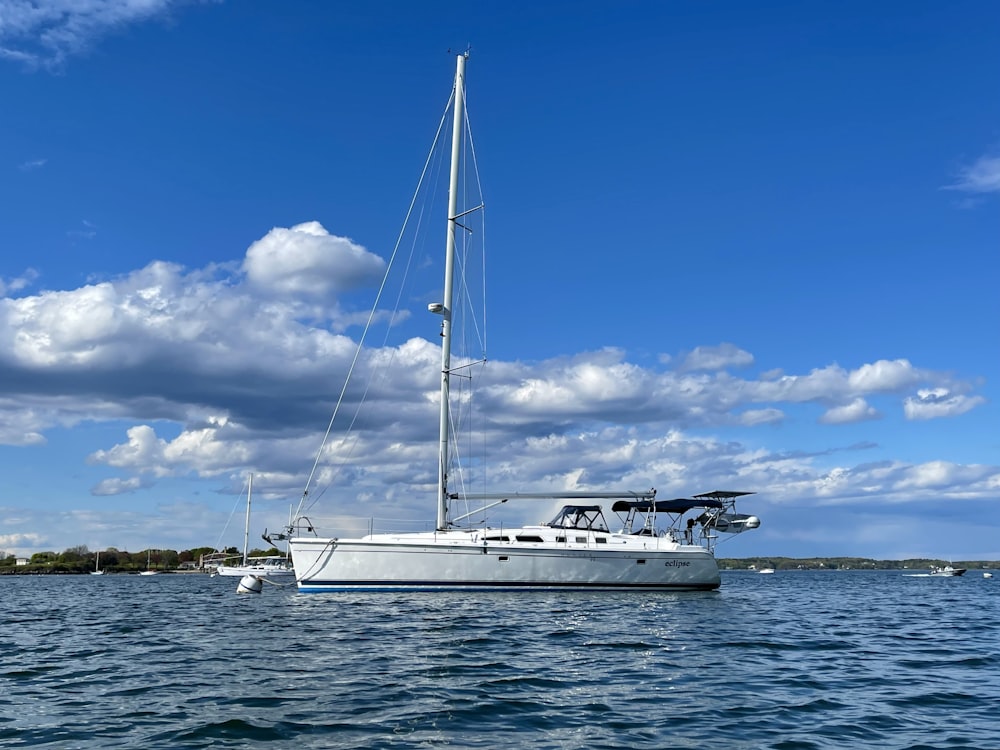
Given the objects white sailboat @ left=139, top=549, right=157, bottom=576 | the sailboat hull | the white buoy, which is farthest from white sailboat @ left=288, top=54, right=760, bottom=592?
white sailboat @ left=139, top=549, right=157, bottom=576

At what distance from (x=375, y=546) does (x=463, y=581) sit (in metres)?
4.06

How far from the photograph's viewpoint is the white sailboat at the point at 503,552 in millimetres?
34094

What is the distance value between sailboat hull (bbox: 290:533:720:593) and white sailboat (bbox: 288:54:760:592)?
Answer: 0.14ft

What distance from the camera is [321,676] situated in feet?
47.4

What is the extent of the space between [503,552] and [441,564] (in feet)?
8.93

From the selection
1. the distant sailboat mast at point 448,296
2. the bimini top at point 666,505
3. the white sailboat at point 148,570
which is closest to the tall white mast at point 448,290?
the distant sailboat mast at point 448,296

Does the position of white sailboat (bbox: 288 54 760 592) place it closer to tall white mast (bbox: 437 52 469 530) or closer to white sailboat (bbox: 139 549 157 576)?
tall white mast (bbox: 437 52 469 530)

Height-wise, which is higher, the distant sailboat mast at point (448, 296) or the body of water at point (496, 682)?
the distant sailboat mast at point (448, 296)

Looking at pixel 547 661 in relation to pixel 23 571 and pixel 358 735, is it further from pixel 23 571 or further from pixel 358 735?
pixel 23 571

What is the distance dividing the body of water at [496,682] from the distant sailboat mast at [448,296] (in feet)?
32.1

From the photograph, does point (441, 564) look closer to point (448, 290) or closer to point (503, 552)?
point (503, 552)

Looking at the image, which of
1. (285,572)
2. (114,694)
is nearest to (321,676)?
(114,694)

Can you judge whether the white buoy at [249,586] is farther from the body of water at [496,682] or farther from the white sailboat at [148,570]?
the white sailboat at [148,570]

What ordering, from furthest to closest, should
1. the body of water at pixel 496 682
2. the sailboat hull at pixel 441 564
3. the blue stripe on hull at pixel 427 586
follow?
the blue stripe on hull at pixel 427 586 → the sailboat hull at pixel 441 564 → the body of water at pixel 496 682
